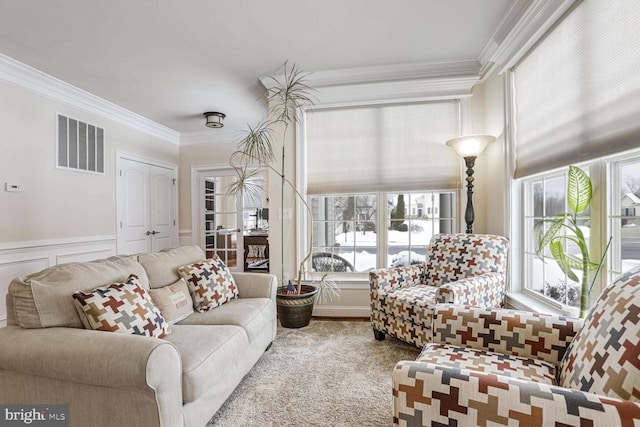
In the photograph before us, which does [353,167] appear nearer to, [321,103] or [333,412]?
[321,103]

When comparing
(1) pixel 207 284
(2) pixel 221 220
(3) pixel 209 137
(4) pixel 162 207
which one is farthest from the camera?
(2) pixel 221 220

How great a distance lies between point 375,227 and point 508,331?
197 cm

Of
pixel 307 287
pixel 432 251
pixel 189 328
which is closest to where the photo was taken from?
pixel 189 328

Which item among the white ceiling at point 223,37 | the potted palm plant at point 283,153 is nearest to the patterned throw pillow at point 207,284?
the potted palm plant at point 283,153

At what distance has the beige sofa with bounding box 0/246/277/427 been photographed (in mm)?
1162

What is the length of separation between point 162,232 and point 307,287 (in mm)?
2889

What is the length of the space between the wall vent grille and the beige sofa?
240 cm

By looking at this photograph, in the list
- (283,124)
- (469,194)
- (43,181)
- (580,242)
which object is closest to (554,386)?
(580,242)

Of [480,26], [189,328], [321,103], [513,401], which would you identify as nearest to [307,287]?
[189,328]

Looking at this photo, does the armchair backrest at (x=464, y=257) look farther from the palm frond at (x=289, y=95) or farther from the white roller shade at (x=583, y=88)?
the palm frond at (x=289, y=95)

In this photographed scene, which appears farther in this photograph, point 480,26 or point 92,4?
point 480,26

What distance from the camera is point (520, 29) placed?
2141 mm

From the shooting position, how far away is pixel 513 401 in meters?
0.77

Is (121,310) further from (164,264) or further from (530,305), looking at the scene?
(530,305)
